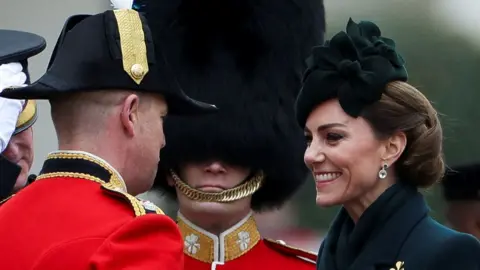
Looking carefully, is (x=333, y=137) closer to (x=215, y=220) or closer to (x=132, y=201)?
(x=132, y=201)

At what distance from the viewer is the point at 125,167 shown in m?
2.14

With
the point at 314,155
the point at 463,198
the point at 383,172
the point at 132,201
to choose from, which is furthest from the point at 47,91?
the point at 463,198

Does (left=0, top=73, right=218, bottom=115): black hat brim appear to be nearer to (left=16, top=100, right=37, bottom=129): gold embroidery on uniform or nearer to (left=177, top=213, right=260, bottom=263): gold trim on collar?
(left=16, top=100, right=37, bottom=129): gold embroidery on uniform

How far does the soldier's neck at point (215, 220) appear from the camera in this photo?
3.15 meters

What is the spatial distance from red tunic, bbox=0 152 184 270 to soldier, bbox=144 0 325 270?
104 centimetres

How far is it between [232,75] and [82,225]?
1.36 metres

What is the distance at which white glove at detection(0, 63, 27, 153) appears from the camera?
108 inches

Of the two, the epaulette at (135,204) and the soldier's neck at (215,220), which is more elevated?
the epaulette at (135,204)

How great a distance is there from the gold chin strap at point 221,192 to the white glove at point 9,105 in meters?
0.58

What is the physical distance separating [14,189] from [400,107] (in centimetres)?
112

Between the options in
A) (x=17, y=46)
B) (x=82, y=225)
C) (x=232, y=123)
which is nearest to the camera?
(x=82, y=225)

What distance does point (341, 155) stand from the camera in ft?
8.01

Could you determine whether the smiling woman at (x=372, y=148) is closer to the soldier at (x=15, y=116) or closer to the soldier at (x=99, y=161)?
the soldier at (x=99, y=161)

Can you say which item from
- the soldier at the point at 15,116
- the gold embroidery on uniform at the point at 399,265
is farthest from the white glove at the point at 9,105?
the gold embroidery on uniform at the point at 399,265
